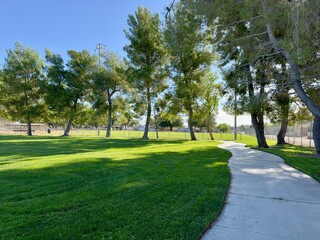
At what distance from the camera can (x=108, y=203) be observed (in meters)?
3.51

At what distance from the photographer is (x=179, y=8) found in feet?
29.9

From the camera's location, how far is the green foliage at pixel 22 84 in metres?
27.5

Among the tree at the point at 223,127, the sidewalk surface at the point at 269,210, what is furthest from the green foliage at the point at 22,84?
the tree at the point at 223,127

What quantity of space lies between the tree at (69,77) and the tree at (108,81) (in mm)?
1480

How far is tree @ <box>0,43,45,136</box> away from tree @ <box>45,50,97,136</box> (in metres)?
1.90

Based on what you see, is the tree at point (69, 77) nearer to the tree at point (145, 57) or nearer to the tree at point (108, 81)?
the tree at point (108, 81)

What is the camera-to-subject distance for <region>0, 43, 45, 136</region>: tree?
2750 centimetres

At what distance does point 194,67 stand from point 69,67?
1621cm

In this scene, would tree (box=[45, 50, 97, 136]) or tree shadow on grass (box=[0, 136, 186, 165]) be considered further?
tree (box=[45, 50, 97, 136])

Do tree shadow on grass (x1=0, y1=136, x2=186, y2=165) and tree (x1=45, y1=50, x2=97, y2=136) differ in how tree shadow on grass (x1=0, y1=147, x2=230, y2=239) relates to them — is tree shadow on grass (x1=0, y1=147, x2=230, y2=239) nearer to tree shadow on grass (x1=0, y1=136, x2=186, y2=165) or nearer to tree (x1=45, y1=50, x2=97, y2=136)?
tree shadow on grass (x1=0, y1=136, x2=186, y2=165)

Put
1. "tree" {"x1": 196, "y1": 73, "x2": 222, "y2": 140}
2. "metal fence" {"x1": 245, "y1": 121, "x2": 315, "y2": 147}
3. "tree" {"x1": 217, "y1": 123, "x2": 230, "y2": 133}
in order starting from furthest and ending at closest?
1. "tree" {"x1": 217, "y1": 123, "x2": 230, "y2": 133}
2. "tree" {"x1": 196, "y1": 73, "x2": 222, "y2": 140}
3. "metal fence" {"x1": 245, "y1": 121, "x2": 315, "y2": 147}

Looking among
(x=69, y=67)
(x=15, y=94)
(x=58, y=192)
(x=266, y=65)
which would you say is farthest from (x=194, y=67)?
(x=15, y=94)

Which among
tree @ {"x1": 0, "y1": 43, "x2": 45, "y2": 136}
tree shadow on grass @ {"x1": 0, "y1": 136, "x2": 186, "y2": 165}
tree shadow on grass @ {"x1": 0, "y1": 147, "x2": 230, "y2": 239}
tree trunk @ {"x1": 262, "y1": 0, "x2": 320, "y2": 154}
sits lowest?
tree shadow on grass @ {"x1": 0, "y1": 147, "x2": 230, "y2": 239}

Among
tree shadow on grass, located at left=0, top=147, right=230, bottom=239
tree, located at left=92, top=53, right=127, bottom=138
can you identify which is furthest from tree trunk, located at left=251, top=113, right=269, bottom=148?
tree, located at left=92, top=53, right=127, bottom=138
